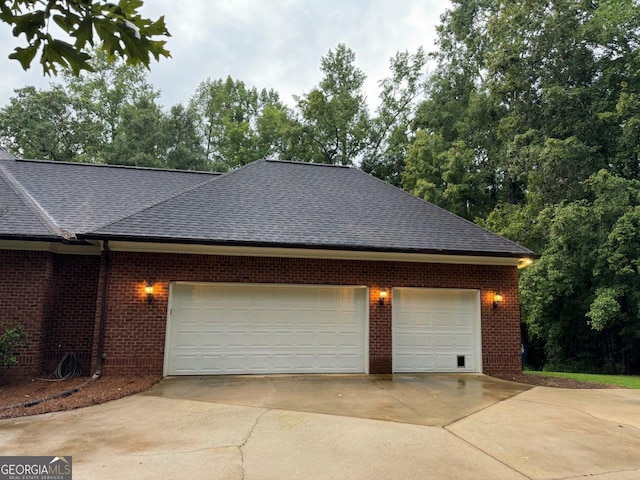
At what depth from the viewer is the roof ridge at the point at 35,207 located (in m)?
8.31

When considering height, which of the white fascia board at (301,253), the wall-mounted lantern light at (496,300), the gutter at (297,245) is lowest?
the wall-mounted lantern light at (496,300)

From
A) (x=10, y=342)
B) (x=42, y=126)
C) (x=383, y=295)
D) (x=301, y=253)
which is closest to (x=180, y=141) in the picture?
(x=42, y=126)

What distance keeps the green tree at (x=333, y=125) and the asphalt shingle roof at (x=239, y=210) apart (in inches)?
540

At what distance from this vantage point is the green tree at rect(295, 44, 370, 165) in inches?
1030

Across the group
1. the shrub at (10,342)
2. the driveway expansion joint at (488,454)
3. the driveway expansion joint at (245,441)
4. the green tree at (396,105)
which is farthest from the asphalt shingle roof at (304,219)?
the green tree at (396,105)

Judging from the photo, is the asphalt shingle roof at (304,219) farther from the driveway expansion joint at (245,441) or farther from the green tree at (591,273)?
the green tree at (591,273)

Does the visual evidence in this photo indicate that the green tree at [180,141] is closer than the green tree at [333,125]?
Yes

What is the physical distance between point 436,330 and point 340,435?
17.6ft

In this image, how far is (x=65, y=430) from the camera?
4832 millimetres

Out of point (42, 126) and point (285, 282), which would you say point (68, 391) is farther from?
point (42, 126)

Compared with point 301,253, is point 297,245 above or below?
above

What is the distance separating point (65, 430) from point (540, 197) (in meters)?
16.1

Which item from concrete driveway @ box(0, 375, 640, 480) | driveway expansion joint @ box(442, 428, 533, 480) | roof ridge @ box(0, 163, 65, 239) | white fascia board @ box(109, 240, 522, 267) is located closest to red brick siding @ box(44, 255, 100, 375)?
roof ridge @ box(0, 163, 65, 239)

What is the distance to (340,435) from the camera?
15.6 ft
